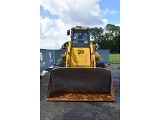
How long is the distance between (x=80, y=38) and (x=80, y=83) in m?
2.31

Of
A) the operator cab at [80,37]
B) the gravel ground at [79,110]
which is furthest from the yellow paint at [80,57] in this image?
the gravel ground at [79,110]

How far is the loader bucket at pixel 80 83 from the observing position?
5121 millimetres

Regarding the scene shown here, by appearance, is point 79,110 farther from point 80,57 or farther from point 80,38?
point 80,38

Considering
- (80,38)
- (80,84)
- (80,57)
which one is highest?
(80,38)

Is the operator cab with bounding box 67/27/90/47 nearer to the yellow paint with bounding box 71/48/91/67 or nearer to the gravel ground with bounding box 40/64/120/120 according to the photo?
the yellow paint with bounding box 71/48/91/67

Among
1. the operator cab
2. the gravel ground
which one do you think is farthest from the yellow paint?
the gravel ground

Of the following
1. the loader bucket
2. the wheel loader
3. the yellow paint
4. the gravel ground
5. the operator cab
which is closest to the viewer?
the gravel ground

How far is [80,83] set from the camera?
17.4ft

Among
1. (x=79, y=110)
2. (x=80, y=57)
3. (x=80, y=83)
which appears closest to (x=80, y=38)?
(x=80, y=57)

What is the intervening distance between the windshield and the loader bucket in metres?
1.95

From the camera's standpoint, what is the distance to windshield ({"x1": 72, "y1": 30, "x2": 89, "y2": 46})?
7.16 m

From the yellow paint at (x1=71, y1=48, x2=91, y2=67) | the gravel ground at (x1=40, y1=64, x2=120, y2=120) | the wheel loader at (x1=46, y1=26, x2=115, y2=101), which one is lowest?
the gravel ground at (x1=40, y1=64, x2=120, y2=120)
